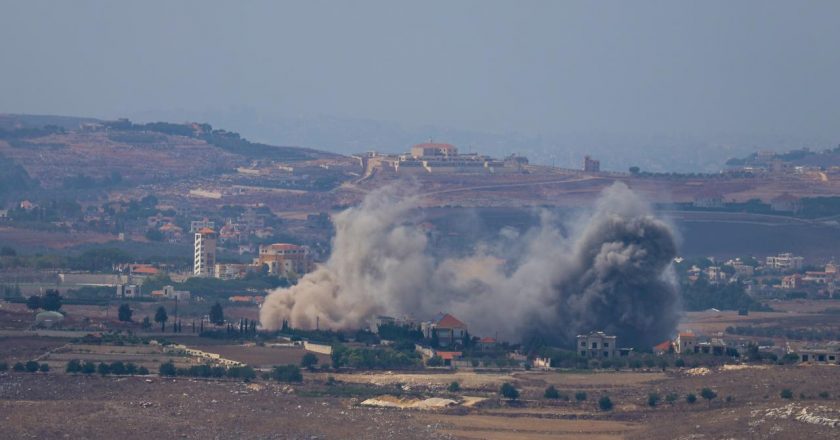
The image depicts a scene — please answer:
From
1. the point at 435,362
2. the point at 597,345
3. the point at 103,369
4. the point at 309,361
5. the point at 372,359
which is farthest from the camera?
the point at 597,345

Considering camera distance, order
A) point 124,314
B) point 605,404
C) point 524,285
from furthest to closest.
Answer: point 124,314
point 524,285
point 605,404

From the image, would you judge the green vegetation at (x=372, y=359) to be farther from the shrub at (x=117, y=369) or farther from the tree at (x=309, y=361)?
the shrub at (x=117, y=369)

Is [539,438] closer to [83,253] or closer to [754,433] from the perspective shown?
[754,433]

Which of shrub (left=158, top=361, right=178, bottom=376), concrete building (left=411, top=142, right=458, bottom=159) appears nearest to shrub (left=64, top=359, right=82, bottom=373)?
shrub (left=158, top=361, right=178, bottom=376)

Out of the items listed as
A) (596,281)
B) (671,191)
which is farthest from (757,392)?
(671,191)

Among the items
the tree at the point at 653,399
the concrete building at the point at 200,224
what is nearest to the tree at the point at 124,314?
the tree at the point at 653,399

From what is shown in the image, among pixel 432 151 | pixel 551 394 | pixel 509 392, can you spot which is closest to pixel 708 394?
pixel 551 394

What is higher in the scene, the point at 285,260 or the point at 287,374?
the point at 285,260

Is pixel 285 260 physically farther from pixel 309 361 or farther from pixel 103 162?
pixel 103 162
